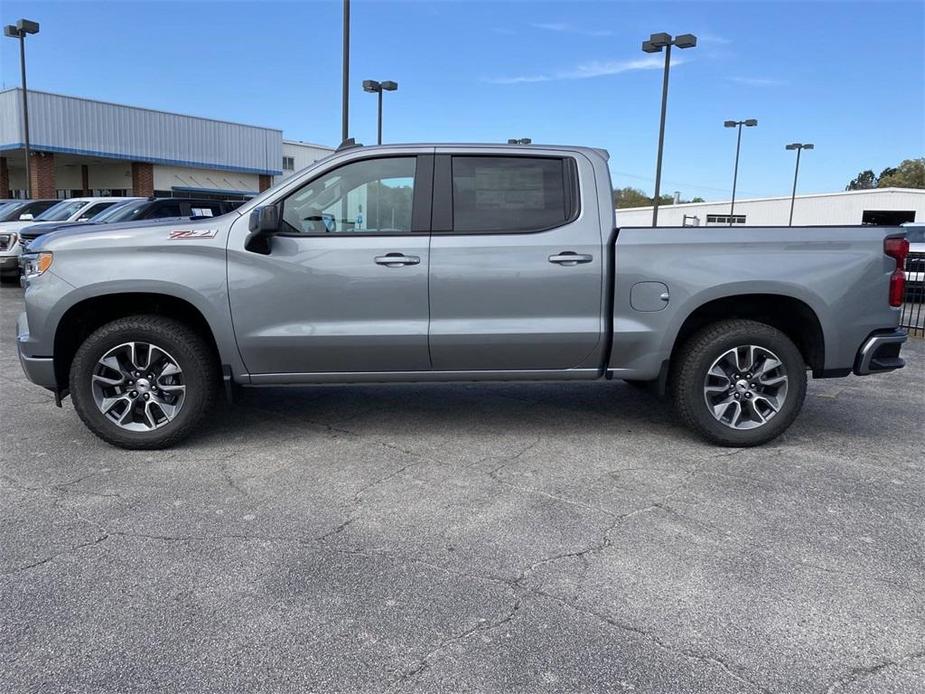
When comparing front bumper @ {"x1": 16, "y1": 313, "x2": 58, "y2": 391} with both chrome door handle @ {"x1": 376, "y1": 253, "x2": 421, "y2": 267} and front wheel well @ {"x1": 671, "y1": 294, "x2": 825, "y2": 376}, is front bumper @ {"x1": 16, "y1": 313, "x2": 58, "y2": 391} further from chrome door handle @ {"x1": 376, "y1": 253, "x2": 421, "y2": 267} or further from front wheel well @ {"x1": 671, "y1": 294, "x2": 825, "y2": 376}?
front wheel well @ {"x1": 671, "y1": 294, "x2": 825, "y2": 376}

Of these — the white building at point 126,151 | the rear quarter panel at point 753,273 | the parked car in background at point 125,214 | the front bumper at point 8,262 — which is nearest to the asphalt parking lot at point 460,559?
the rear quarter panel at point 753,273

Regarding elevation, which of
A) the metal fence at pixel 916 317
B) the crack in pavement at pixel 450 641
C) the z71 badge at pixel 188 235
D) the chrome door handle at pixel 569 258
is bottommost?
the crack in pavement at pixel 450 641

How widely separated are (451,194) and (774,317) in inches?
96.0

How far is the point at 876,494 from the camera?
4293mm

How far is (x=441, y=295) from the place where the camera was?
190 inches

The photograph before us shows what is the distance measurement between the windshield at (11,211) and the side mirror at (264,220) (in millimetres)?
15213

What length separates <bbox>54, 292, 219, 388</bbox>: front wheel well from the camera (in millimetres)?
4855

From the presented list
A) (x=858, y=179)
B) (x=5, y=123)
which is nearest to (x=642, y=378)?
(x=5, y=123)

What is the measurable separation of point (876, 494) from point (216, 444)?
13.5 ft

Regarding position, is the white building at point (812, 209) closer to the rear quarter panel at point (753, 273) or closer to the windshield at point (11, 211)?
the windshield at point (11, 211)

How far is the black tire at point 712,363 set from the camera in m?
4.95

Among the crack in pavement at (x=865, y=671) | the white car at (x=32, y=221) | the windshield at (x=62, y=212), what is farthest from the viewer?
the windshield at (x=62, y=212)

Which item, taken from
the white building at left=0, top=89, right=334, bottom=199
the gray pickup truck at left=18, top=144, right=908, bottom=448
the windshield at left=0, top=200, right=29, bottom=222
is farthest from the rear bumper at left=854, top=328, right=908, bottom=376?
the white building at left=0, top=89, right=334, bottom=199

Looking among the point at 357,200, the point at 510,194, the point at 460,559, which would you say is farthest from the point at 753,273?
the point at 460,559
